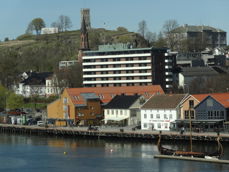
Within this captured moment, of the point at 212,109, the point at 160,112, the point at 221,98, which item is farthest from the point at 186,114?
the point at 221,98

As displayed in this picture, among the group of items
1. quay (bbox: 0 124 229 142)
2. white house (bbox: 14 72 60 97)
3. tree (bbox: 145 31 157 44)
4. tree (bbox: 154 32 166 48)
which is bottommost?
quay (bbox: 0 124 229 142)

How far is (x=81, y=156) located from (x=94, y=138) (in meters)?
17.8

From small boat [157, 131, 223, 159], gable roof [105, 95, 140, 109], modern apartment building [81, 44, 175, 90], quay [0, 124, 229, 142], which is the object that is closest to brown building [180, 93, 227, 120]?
quay [0, 124, 229, 142]

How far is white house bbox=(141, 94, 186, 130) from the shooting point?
85.9 metres

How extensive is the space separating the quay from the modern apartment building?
113ft

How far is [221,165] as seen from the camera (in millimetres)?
62500

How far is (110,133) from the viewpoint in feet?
285

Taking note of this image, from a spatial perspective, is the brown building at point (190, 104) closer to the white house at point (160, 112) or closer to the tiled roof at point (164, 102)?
the white house at point (160, 112)

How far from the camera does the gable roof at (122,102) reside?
9553cm

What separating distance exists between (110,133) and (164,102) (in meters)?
7.69

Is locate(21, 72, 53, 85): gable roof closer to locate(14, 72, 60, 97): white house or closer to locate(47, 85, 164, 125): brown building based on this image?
locate(14, 72, 60, 97): white house

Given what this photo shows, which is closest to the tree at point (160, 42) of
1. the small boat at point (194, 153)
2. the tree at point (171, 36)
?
the tree at point (171, 36)

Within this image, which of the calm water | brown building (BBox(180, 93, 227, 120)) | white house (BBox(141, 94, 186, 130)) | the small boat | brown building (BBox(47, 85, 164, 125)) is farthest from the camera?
brown building (BBox(47, 85, 164, 125))

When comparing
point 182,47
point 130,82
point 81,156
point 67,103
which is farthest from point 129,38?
point 81,156
